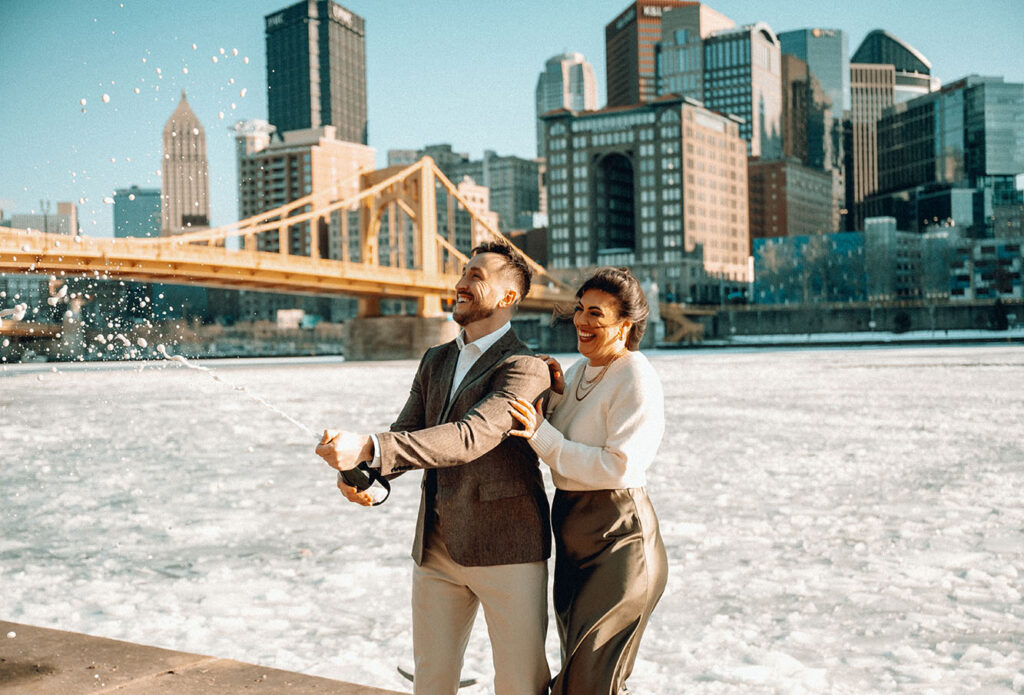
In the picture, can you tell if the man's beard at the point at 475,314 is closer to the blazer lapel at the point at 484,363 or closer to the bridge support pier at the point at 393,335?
the blazer lapel at the point at 484,363

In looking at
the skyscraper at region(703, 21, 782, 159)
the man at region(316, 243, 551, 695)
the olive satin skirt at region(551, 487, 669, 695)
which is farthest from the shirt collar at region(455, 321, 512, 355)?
the skyscraper at region(703, 21, 782, 159)

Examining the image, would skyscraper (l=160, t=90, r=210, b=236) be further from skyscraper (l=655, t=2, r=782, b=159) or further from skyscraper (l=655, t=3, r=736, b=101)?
skyscraper (l=655, t=3, r=736, b=101)

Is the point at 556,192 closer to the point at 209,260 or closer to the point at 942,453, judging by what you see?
the point at 209,260

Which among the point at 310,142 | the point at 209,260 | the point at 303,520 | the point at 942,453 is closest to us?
the point at 303,520

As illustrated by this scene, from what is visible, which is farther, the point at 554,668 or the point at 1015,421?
the point at 1015,421

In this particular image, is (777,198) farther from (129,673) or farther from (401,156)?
(129,673)

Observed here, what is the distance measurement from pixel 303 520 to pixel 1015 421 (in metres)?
10.2

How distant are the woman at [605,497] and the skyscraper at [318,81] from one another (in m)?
185

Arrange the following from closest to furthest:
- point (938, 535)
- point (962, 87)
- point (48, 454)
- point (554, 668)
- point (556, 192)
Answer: point (554, 668)
point (938, 535)
point (48, 454)
point (556, 192)
point (962, 87)

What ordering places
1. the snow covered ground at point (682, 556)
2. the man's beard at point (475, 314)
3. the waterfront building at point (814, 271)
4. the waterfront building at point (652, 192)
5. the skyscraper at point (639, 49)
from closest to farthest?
the man's beard at point (475, 314)
the snow covered ground at point (682, 556)
the waterfront building at point (814, 271)
the waterfront building at point (652, 192)
the skyscraper at point (639, 49)

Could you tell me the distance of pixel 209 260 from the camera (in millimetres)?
36156

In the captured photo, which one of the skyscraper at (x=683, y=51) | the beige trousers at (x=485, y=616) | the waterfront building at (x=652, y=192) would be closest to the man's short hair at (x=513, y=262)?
the beige trousers at (x=485, y=616)

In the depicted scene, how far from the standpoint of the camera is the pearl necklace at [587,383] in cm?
292

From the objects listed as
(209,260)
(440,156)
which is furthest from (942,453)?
(440,156)
